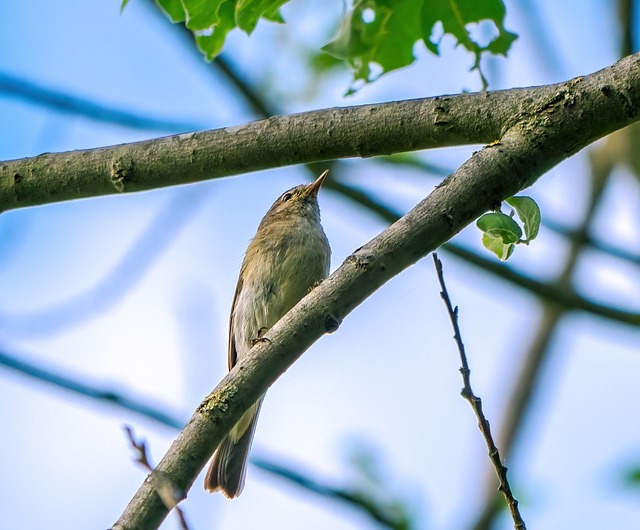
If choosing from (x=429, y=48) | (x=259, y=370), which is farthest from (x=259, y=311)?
(x=259, y=370)

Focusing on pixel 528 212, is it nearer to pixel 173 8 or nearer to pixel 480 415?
pixel 480 415

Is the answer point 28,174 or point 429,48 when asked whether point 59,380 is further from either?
point 429,48

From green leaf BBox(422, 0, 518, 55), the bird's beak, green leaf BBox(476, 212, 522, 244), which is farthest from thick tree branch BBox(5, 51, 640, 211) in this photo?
the bird's beak

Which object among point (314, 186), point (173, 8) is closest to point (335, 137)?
point (173, 8)

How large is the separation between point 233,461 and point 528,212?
4153mm

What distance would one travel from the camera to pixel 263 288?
6488 mm

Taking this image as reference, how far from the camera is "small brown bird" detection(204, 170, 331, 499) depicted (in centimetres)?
640

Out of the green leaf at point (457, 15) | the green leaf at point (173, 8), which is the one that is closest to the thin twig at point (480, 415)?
the green leaf at point (457, 15)

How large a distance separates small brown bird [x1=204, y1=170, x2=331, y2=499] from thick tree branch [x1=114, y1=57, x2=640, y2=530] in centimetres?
304

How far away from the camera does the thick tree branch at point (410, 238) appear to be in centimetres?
279

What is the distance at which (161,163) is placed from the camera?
3.55 m

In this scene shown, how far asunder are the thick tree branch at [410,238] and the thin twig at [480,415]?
1.58 feet

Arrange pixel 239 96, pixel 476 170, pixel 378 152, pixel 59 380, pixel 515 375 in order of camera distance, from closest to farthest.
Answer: pixel 476 170
pixel 378 152
pixel 59 380
pixel 239 96
pixel 515 375

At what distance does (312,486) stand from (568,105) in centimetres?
293
